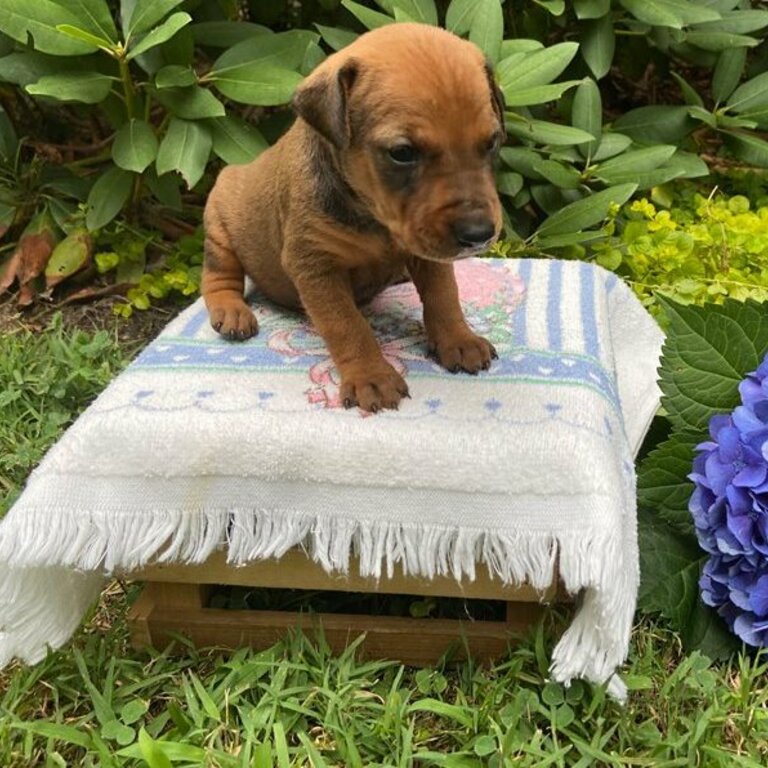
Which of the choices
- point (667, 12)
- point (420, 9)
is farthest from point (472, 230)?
point (667, 12)

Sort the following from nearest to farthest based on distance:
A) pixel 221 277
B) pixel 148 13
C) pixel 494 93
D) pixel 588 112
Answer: pixel 494 93, pixel 221 277, pixel 148 13, pixel 588 112

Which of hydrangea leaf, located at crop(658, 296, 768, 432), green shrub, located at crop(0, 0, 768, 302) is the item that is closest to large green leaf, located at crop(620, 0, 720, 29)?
green shrub, located at crop(0, 0, 768, 302)

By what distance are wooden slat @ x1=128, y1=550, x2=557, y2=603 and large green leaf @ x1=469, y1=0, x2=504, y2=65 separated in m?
2.53

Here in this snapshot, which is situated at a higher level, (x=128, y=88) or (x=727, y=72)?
(x=128, y=88)

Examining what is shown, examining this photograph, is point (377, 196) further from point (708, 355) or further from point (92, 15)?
point (92, 15)

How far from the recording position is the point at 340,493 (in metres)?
2.06

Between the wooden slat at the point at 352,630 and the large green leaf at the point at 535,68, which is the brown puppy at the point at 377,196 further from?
the large green leaf at the point at 535,68

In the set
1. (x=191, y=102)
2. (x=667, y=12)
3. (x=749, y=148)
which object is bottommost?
(x=749, y=148)

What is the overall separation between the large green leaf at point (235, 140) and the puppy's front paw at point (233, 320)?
3.81 ft

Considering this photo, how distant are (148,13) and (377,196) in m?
1.86

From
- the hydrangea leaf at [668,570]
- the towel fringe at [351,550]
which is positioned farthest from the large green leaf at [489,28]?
the towel fringe at [351,550]

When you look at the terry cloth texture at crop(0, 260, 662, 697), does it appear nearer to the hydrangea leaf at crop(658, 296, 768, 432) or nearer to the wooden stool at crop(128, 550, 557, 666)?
the wooden stool at crop(128, 550, 557, 666)

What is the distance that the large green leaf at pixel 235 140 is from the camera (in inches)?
147

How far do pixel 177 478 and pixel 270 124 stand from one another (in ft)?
8.39
